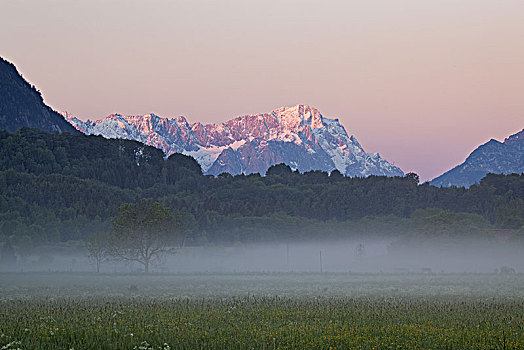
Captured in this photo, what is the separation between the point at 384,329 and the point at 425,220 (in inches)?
6033

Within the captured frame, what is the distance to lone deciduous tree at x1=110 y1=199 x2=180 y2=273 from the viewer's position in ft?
458

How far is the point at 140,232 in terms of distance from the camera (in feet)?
463

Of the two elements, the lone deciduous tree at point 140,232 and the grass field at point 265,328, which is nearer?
the grass field at point 265,328

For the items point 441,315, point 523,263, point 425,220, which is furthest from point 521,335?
point 425,220

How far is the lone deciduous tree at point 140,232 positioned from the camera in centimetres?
13950

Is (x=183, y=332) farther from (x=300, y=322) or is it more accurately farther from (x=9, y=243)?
(x=9, y=243)

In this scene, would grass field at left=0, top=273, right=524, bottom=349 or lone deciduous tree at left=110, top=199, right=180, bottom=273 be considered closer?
grass field at left=0, top=273, right=524, bottom=349

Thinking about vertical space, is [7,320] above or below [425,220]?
below

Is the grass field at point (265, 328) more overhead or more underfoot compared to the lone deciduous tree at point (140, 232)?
more underfoot

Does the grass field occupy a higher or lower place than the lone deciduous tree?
lower

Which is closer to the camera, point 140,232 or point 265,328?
point 265,328

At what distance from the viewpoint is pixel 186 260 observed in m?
194

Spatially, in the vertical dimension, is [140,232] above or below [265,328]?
above

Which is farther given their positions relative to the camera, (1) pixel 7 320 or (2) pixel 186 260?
(2) pixel 186 260
